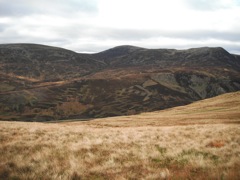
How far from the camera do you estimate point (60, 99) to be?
165875mm

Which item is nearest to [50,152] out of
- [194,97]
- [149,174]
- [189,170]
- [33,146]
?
[33,146]

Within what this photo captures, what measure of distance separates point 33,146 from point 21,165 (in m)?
3.38

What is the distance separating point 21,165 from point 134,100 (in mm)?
159130

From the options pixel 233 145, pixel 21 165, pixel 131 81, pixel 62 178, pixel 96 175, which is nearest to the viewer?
pixel 62 178

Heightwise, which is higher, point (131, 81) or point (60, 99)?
point (131, 81)

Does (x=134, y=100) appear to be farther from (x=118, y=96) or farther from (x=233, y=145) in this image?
(x=233, y=145)

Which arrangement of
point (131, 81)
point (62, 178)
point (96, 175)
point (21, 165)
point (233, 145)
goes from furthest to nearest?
point (131, 81)
point (233, 145)
point (21, 165)
point (96, 175)
point (62, 178)

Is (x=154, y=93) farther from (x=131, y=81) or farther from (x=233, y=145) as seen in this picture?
(x=233, y=145)

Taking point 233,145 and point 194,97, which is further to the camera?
point 194,97

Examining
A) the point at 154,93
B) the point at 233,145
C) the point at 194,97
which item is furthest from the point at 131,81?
the point at 233,145

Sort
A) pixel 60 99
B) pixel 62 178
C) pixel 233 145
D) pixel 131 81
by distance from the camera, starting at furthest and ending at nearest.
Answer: pixel 131 81
pixel 60 99
pixel 233 145
pixel 62 178

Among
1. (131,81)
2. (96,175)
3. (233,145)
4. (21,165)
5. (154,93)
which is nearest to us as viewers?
(96,175)

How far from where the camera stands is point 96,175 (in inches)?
348

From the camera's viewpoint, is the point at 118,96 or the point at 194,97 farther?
the point at 194,97
